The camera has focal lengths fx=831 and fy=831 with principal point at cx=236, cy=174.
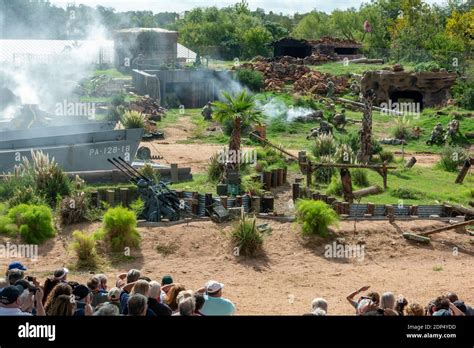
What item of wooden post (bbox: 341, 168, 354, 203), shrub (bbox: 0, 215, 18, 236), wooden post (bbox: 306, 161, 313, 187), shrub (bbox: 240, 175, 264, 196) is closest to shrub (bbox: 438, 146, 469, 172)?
wooden post (bbox: 306, 161, 313, 187)

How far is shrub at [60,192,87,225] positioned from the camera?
18281 millimetres

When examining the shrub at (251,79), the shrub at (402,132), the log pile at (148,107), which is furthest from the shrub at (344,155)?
the shrub at (251,79)

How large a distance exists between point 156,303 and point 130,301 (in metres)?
1.39

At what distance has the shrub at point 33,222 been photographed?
56.7 feet

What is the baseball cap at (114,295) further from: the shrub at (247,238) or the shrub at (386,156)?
the shrub at (386,156)

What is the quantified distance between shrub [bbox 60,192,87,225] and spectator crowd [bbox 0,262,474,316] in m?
7.37

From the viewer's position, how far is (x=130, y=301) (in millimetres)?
7668

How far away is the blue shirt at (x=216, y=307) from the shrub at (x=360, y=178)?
1428 cm

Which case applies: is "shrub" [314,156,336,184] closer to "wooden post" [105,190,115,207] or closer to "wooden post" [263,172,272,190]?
"wooden post" [263,172,272,190]

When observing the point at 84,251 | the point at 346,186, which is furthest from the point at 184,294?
the point at 346,186

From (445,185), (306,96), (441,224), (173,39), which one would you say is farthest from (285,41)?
(441,224)

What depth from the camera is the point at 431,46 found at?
192 ft
